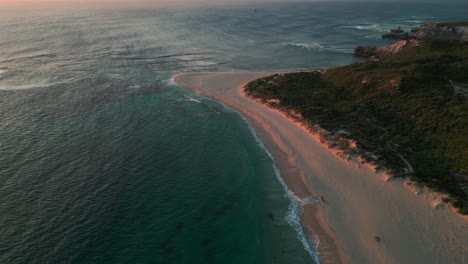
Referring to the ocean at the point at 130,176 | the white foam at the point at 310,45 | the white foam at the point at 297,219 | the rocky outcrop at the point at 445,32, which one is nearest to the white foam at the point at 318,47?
the white foam at the point at 310,45

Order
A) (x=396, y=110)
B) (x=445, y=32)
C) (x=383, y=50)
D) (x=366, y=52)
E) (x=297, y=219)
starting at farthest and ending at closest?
(x=366, y=52), (x=383, y=50), (x=445, y=32), (x=396, y=110), (x=297, y=219)

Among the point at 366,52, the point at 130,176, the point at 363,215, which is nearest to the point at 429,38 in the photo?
the point at 366,52

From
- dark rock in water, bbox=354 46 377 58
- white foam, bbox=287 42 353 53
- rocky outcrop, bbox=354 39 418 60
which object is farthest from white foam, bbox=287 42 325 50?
dark rock in water, bbox=354 46 377 58

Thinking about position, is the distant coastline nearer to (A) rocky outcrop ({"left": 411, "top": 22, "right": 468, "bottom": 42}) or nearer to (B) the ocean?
(B) the ocean

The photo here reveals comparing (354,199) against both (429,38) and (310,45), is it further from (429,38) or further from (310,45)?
(310,45)

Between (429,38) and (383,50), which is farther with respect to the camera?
(383,50)

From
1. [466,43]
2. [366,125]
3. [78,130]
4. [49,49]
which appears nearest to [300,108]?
[366,125]

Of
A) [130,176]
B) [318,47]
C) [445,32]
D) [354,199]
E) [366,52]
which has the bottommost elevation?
[354,199]

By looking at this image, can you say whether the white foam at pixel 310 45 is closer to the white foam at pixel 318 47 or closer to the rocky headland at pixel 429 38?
the white foam at pixel 318 47
